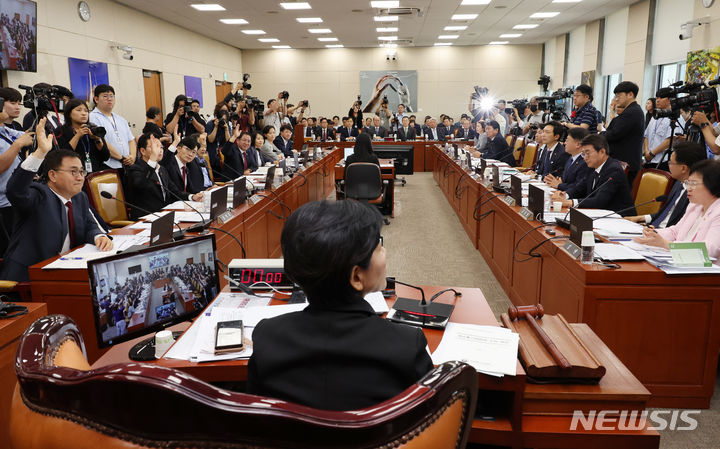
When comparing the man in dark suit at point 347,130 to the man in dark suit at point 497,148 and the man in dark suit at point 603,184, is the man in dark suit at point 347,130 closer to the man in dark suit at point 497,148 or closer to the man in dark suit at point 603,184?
the man in dark suit at point 497,148

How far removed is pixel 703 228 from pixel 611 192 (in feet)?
3.75

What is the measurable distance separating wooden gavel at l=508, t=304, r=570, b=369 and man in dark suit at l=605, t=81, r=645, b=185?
338cm

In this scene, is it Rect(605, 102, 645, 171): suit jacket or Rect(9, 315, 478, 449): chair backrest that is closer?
Rect(9, 315, 478, 449): chair backrest

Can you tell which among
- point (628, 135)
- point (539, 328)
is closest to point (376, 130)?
point (628, 135)

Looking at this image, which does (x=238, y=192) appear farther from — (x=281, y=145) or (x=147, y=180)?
(x=281, y=145)

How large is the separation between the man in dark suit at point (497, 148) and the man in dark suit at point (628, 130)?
261cm

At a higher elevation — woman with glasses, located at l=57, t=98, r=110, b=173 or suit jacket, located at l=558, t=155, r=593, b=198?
woman with glasses, located at l=57, t=98, r=110, b=173

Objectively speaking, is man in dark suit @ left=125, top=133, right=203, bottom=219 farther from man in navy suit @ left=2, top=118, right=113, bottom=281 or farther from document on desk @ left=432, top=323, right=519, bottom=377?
document on desk @ left=432, top=323, right=519, bottom=377

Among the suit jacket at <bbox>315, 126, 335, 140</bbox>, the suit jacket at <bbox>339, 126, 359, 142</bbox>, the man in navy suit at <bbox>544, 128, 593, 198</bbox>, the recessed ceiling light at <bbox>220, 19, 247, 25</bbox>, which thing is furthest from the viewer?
the suit jacket at <bbox>315, 126, 335, 140</bbox>

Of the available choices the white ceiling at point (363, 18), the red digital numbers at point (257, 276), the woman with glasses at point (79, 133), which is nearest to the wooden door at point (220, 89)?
the white ceiling at point (363, 18)

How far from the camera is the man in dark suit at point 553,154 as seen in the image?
4.77m

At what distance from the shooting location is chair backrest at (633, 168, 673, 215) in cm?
336

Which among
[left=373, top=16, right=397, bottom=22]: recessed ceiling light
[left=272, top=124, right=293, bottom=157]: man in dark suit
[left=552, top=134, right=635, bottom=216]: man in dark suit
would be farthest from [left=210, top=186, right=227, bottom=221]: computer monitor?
[left=373, top=16, right=397, bottom=22]: recessed ceiling light

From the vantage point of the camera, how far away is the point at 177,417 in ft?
1.67
